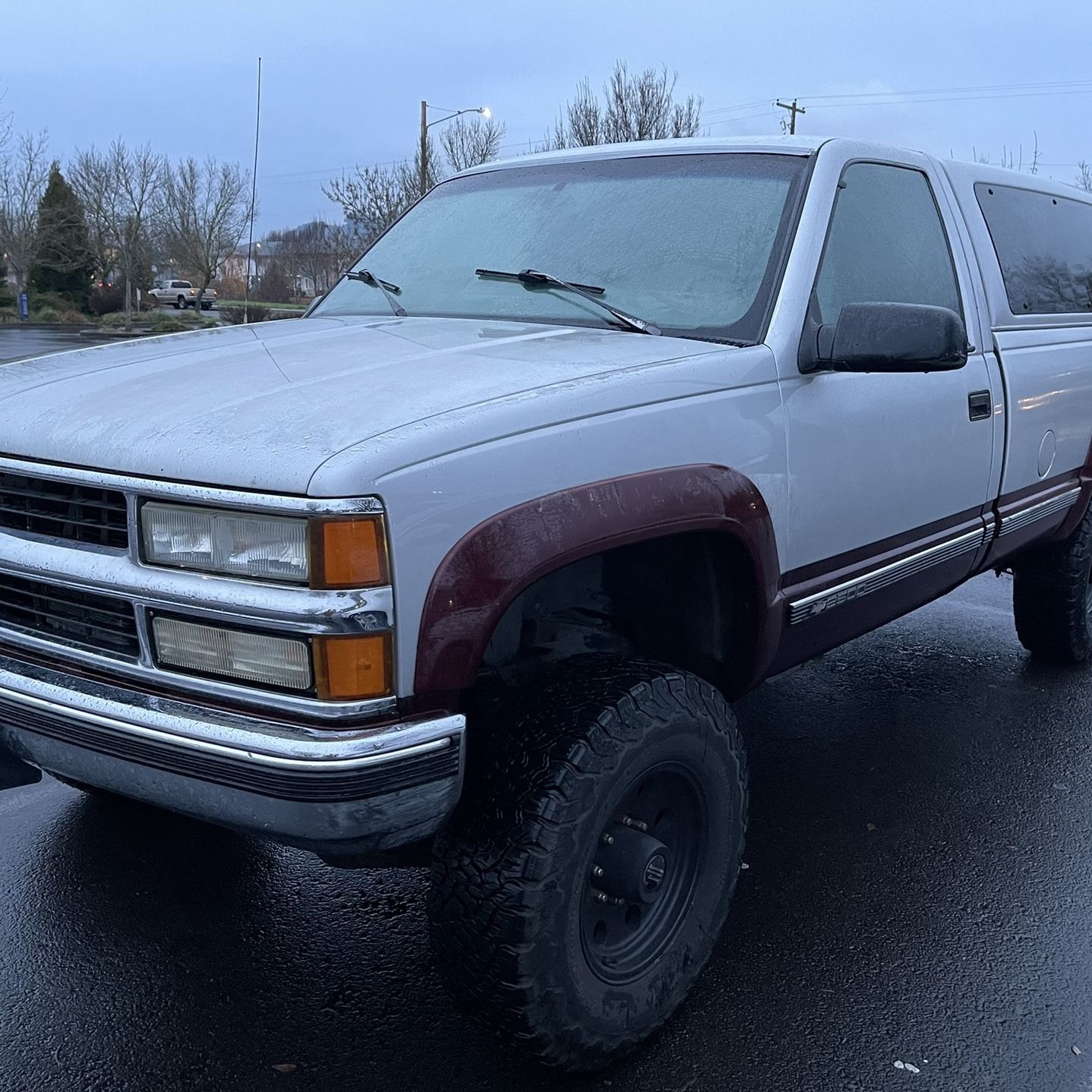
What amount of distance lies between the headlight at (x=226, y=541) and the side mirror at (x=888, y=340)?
4.77ft

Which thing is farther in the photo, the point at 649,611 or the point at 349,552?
the point at 649,611

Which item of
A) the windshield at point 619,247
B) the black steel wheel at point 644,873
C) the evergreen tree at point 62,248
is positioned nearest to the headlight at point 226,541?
the black steel wheel at point 644,873

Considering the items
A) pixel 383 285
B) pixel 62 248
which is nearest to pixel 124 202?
pixel 62 248

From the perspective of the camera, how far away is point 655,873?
2.54m

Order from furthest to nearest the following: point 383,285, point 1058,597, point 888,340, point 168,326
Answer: point 168,326
point 1058,597
point 383,285
point 888,340

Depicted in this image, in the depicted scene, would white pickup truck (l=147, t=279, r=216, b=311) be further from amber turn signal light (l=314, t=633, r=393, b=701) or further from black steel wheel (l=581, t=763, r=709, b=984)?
amber turn signal light (l=314, t=633, r=393, b=701)

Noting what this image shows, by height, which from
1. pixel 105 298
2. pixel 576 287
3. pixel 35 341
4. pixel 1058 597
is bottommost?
pixel 35 341

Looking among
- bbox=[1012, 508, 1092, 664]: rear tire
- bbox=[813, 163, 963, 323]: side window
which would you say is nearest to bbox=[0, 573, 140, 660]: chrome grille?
bbox=[813, 163, 963, 323]: side window

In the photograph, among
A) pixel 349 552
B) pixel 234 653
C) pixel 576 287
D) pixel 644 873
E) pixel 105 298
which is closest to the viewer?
pixel 349 552

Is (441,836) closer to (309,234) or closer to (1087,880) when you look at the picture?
(1087,880)

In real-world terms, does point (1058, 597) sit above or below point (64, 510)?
below

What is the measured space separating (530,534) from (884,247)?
6.02ft

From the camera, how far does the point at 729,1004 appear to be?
2.76 metres

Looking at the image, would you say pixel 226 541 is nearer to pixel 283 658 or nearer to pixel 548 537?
pixel 283 658
